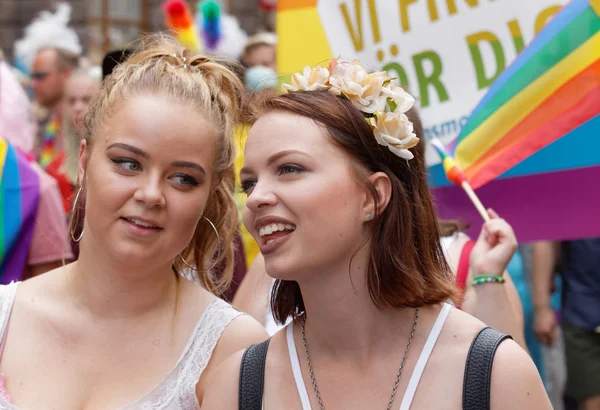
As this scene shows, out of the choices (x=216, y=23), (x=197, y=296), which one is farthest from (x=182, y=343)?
(x=216, y=23)

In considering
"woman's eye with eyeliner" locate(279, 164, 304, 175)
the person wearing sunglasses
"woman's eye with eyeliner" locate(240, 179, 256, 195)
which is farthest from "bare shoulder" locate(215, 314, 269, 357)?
the person wearing sunglasses

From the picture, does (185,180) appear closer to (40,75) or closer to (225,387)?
(225,387)

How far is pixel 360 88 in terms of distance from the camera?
2590 millimetres

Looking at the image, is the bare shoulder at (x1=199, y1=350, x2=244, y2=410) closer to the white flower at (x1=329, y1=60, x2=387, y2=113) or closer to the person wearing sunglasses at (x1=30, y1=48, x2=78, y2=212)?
the white flower at (x1=329, y1=60, x2=387, y2=113)

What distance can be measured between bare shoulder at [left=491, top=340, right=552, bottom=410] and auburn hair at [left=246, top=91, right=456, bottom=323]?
27cm

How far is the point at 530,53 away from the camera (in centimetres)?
387

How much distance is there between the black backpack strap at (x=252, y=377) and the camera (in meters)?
2.53

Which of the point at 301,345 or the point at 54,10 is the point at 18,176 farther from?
the point at 54,10

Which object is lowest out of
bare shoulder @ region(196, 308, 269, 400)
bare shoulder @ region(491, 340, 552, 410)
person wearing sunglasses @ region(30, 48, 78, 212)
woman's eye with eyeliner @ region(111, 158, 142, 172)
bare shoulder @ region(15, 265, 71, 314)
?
bare shoulder @ region(491, 340, 552, 410)

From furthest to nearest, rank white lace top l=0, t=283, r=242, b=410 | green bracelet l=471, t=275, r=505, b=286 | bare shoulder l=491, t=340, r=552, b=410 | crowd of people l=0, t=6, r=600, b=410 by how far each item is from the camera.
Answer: green bracelet l=471, t=275, r=505, b=286, white lace top l=0, t=283, r=242, b=410, crowd of people l=0, t=6, r=600, b=410, bare shoulder l=491, t=340, r=552, b=410

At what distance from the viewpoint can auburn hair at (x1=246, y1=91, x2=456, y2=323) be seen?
2.53m

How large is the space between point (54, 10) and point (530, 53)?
1392 cm

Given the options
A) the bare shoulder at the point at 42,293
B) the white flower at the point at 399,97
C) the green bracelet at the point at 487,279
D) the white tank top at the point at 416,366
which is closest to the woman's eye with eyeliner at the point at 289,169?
the white flower at the point at 399,97

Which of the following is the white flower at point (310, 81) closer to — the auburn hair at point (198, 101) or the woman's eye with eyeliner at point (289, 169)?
the woman's eye with eyeliner at point (289, 169)
